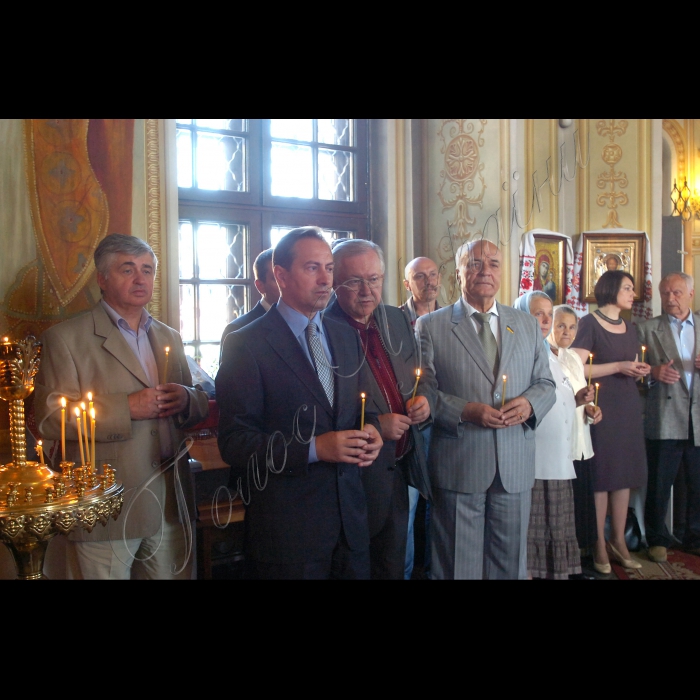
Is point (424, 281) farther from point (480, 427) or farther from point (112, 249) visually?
point (112, 249)

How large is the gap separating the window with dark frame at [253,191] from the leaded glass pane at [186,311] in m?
0.06

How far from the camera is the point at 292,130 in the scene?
2764 mm

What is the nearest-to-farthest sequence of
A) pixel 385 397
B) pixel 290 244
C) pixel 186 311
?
pixel 290 244 < pixel 385 397 < pixel 186 311

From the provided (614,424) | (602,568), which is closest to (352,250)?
(614,424)

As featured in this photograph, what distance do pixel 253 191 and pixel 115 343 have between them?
1.13 metres

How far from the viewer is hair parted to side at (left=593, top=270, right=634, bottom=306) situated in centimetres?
284

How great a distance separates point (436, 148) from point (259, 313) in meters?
0.97

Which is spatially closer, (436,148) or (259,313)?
(259,313)

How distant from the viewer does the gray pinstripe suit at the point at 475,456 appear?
2.10m

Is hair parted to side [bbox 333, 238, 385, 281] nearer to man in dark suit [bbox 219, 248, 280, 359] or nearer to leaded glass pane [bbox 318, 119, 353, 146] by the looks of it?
man in dark suit [bbox 219, 248, 280, 359]

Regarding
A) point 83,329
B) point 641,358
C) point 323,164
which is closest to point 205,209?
point 323,164

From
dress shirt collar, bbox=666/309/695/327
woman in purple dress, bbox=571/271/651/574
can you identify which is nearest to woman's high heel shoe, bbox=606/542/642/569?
woman in purple dress, bbox=571/271/651/574

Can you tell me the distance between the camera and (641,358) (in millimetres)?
2906

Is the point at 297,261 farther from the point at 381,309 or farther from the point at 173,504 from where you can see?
the point at 173,504
